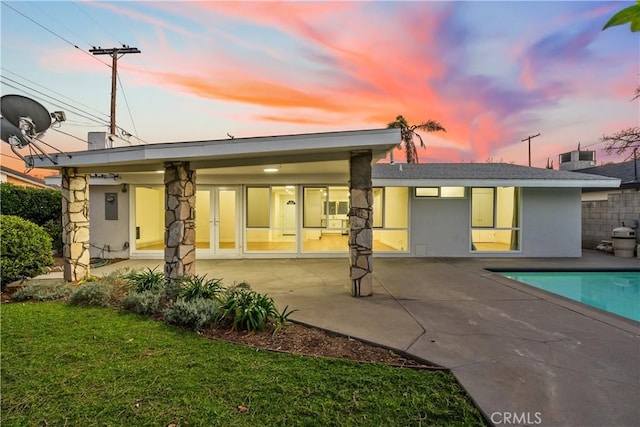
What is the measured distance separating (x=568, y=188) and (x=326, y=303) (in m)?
9.80

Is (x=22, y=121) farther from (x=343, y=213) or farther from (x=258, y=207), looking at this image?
(x=343, y=213)

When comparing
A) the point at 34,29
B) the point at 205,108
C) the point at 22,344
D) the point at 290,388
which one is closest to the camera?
the point at 290,388

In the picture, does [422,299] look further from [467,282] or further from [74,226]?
[74,226]

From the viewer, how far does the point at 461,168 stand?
11.3m

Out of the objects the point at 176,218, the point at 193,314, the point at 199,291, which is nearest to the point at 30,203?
the point at 176,218

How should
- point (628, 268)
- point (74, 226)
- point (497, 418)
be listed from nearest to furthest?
point (497, 418) < point (74, 226) < point (628, 268)

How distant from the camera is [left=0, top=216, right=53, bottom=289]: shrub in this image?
17.3 ft

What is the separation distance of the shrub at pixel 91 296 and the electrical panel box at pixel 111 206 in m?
5.38

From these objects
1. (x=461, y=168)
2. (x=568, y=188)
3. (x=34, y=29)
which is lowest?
(x=568, y=188)

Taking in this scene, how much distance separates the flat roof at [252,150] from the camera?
4.86 metres

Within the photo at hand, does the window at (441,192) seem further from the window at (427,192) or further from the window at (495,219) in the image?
the window at (495,219)

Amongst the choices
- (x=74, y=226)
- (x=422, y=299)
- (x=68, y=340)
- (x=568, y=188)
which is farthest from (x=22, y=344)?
(x=568, y=188)

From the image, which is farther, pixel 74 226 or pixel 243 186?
pixel 243 186

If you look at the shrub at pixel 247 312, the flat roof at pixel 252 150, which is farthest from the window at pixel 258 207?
the shrub at pixel 247 312
